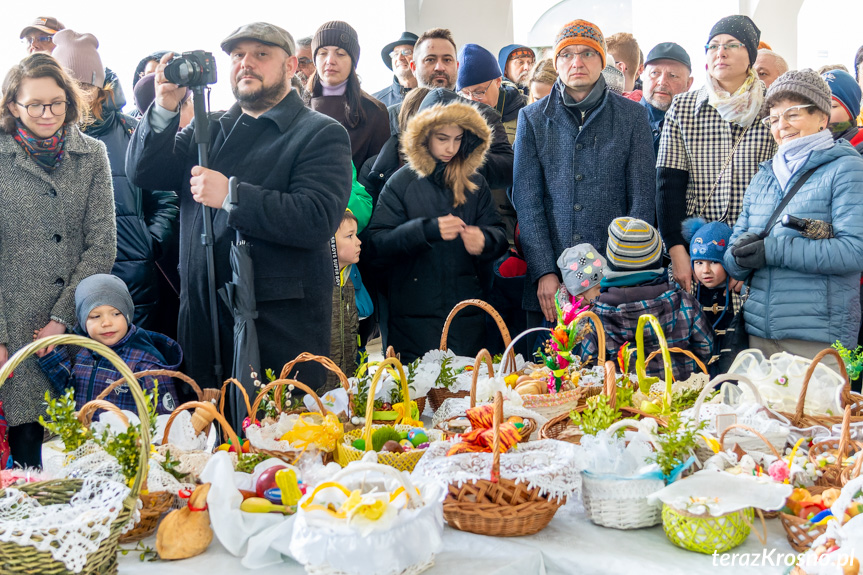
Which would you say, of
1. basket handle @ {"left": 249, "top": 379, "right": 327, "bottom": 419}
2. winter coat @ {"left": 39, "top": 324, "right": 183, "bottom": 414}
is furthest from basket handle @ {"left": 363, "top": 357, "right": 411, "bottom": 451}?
winter coat @ {"left": 39, "top": 324, "right": 183, "bottom": 414}

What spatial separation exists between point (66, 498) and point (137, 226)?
225 centimetres

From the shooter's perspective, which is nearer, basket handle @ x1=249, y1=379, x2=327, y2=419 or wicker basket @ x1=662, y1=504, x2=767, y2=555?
wicker basket @ x1=662, y1=504, x2=767, y2=555

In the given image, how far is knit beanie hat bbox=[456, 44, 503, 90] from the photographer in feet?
14.2

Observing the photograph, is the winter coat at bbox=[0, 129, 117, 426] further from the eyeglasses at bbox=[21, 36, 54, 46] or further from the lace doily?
the lace doily

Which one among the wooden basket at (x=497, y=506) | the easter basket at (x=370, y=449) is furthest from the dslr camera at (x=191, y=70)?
the wooden basket at (x=497, y=506)

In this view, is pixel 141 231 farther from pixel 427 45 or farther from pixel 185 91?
pixel 427 45

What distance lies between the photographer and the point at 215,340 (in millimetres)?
2945

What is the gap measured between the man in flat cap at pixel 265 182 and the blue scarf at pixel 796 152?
1791mm

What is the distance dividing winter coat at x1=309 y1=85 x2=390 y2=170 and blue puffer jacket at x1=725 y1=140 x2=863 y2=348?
2.02 metres

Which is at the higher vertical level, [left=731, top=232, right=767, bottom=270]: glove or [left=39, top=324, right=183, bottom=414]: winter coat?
[left=731, top=232, right=767, bottom=270]: glove

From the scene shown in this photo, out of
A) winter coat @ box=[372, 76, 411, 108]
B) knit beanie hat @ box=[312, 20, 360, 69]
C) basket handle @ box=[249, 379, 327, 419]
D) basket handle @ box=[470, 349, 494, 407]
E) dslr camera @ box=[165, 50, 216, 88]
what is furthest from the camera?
winter coat @ box=[372, 76, 411, 108]

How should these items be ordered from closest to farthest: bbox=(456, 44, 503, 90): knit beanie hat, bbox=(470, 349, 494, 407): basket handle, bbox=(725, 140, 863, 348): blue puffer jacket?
bbox=(470, 349, 494, 407): basket handle < bbox=(725, 140, 863, 348): blue puffer jacket < bbox=(456, 44, 503, 90): knit beanie hat

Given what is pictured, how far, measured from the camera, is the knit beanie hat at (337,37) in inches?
159

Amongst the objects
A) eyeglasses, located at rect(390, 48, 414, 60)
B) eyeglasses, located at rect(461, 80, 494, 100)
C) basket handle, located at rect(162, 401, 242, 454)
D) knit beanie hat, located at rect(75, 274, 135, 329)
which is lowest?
basket handle, located at rect(162, 401, 242, 454)
